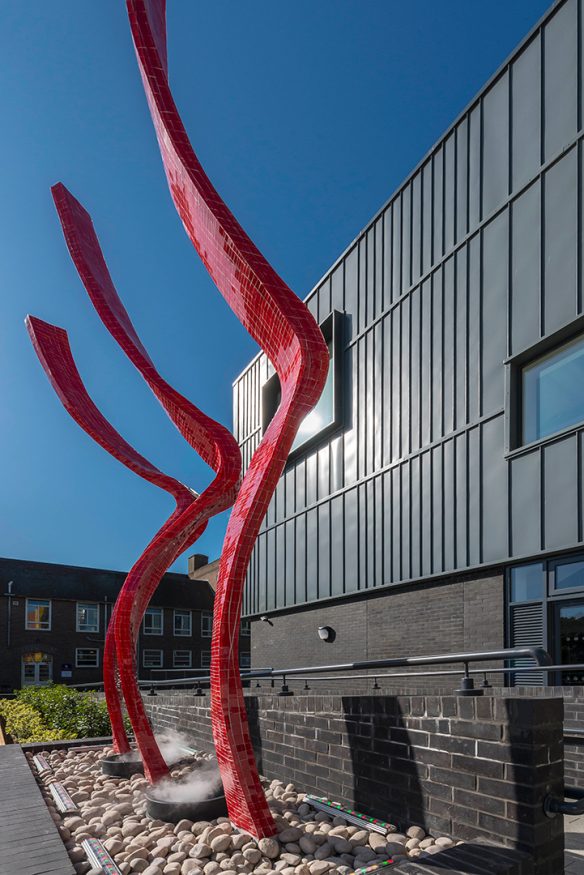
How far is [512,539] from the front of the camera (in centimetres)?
1030

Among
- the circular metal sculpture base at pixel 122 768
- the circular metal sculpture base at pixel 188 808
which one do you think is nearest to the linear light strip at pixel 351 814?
the circular metal sculpture base at pixel 188 808

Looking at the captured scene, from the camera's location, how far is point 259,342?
611 cm

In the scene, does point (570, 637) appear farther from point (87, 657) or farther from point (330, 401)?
point (87, 657)

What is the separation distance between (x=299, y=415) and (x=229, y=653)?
6.72ft

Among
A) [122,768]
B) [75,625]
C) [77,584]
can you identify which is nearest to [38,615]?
[75,625]

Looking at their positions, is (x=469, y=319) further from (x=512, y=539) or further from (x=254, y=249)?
(x=254, y=249)

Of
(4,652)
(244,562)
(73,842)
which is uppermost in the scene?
(244,562)

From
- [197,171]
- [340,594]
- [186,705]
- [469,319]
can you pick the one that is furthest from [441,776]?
[340,594]

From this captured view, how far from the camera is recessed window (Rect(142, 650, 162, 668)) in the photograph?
3638 centimetres

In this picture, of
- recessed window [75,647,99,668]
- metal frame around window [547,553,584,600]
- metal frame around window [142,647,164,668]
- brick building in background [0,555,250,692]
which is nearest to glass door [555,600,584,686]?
metal frame around window [547,553,584,600]

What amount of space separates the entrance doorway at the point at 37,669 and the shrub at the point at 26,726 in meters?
17.3

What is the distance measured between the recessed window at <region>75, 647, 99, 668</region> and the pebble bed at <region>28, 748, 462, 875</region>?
30.5 m

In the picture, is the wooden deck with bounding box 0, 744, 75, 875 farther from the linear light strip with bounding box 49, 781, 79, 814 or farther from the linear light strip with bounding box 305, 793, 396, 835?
the linear light strip with bounding box 305, 793, 396, 835

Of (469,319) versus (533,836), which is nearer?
(533,836)
